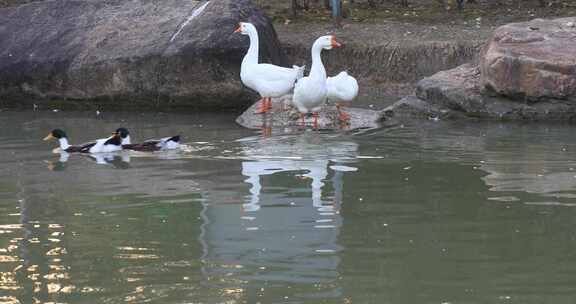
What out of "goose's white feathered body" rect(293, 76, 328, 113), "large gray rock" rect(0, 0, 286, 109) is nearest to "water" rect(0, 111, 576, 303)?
Result: "goose's white feathered body" rect(293, 76, 328, 113)

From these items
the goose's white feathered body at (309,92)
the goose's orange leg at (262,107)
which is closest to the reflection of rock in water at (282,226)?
the goose's white feathered body at (309,92)

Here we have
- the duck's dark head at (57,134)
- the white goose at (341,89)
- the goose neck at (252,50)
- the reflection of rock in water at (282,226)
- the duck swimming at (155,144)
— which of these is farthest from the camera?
the goose neck at (252,50)

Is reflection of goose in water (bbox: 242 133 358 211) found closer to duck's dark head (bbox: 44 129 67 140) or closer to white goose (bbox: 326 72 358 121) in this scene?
white goose (bbox: 326 72 358 121)

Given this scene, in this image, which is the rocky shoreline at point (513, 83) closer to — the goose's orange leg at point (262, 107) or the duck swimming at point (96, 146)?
the goose's orange leg at point (262, 107)

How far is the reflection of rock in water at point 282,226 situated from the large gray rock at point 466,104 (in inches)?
144

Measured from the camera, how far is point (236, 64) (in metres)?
17.3

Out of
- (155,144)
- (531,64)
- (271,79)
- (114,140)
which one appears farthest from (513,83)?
(114,140)

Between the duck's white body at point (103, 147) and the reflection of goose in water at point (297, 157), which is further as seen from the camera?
the duck's white body at point (103, 147)

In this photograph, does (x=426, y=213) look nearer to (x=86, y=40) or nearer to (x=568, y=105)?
(x=568, y=105)

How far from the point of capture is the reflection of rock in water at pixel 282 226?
7465mm

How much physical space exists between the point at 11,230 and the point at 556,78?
28.6ft

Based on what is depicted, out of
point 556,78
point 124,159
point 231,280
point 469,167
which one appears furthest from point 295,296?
point 556,78

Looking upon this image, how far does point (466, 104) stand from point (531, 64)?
3.55ft

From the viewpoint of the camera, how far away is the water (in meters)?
7.22
